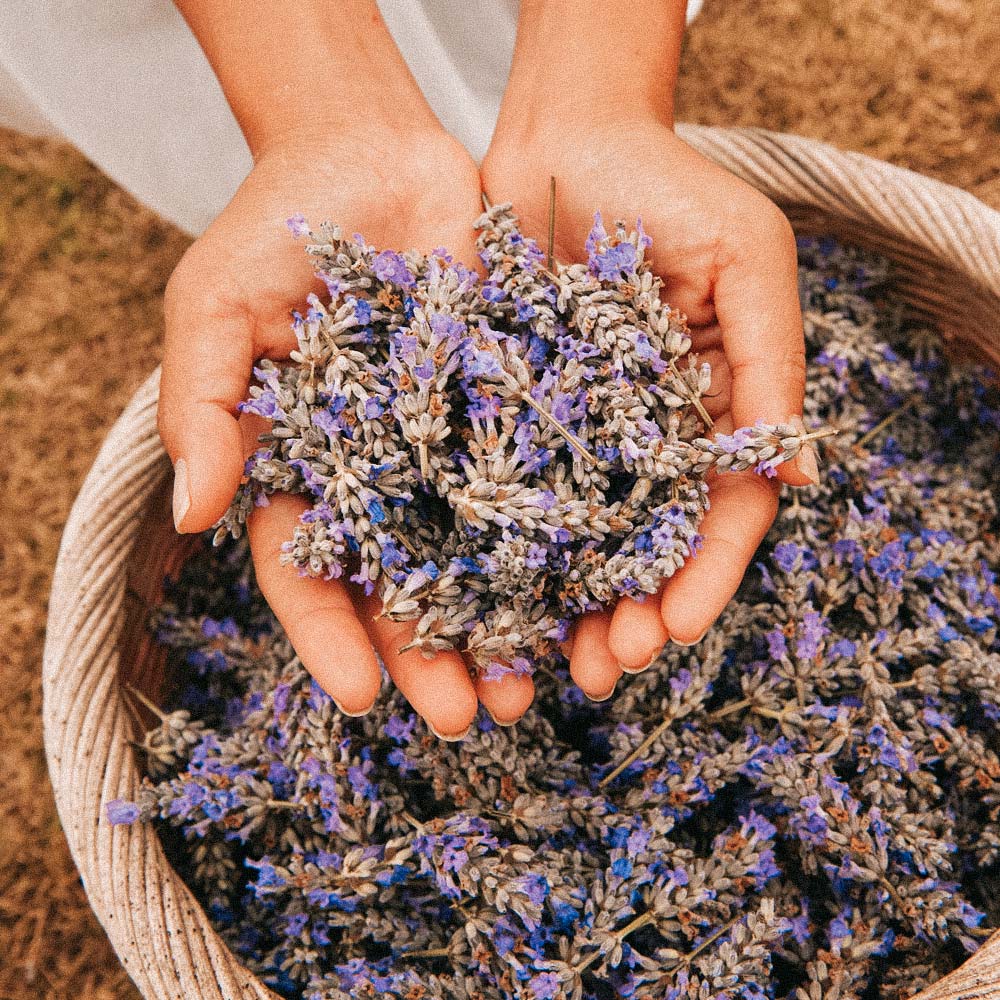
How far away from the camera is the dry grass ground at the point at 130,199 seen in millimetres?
3225

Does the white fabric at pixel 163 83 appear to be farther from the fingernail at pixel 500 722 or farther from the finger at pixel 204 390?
the fingernail at pixel 500 722

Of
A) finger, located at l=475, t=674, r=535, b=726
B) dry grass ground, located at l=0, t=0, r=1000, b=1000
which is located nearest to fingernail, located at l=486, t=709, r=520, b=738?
finger, located at l=475, t=674, r=535, b=726

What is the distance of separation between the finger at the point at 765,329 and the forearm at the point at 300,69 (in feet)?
2.60

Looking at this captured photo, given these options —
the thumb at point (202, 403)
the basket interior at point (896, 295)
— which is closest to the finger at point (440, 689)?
the thumb at point (202, 403)

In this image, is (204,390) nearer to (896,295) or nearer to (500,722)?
(500,722)

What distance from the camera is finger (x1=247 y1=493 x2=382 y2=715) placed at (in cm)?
154

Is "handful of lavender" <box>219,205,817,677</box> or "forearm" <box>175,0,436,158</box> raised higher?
"forearm" <box>175,0,436,158</box>

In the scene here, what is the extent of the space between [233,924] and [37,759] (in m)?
1.38

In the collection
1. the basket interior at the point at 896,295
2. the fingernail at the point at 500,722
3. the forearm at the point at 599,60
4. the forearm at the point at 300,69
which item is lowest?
the fingernail at the point at 500,722

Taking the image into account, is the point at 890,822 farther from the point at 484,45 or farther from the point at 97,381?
the point at 97,381

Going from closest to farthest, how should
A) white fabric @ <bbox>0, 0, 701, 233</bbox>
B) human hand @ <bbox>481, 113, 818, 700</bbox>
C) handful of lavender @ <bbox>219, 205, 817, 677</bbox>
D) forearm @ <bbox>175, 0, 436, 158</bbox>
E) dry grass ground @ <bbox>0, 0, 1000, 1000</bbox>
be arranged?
handful of lavender @ <bbox>219, 205, 817, 677</bbox> < human hand @ <bbox>481, 113, 818, 700</bbox> < forearm @ <bbox>175, 0, 436, 158</bbox> < white fabric @ <bbox>0, 0, 701, 233</bbox> < dry grass ground @ <bbox>0, 0, 1000, 1000</bbox>

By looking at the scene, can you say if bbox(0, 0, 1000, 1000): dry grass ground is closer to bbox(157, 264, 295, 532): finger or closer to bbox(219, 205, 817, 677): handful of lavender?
bbox(157, 264, 295, 532): finger

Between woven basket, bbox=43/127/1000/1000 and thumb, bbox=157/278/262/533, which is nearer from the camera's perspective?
thumb, bbox=157/278/262/533

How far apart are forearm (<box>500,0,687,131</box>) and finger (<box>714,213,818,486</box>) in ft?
1.48
